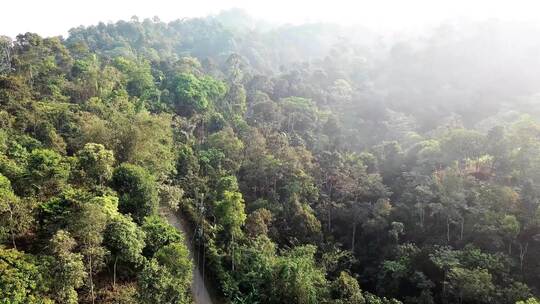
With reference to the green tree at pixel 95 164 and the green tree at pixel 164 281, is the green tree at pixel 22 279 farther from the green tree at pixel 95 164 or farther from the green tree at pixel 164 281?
the green tree at pixel 95 164

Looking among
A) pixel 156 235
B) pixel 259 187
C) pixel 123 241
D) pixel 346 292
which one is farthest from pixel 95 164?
pixel 346 292

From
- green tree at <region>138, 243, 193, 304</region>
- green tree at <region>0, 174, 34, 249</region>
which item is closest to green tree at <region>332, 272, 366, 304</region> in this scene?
green tree at <region>138, 243, 193, 304</region>

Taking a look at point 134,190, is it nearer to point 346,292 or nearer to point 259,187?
point 259,187

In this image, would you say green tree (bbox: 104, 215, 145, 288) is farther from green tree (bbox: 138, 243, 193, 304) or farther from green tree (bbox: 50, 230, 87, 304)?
green tree (bbox: 50, 230, 87, 304)

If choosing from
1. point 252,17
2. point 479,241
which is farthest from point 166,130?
point 252,17

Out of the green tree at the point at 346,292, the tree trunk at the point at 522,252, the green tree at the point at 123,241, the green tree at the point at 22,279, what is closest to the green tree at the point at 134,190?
the green tree at the point at 123,241

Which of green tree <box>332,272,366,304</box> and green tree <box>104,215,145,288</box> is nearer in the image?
green tree <box>104,215,145,288</box>
